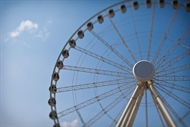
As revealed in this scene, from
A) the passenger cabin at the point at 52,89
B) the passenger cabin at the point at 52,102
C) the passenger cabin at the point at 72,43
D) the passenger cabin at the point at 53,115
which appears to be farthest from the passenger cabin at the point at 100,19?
the passenger cabin at the point at 53,115

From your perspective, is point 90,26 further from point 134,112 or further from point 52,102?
point 134,112

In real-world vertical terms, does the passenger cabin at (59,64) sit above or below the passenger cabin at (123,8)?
below

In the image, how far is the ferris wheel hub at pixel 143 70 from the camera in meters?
21.9

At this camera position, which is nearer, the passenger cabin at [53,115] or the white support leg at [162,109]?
the white support leg at [162,109]

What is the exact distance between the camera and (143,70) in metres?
22.4

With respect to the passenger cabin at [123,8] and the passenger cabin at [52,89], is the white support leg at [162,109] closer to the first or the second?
the passenger cabin at [123,8]

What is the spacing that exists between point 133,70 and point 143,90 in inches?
93.4

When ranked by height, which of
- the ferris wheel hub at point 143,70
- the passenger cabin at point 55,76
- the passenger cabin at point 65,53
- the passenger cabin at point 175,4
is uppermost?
the passenger cabin at point 65,53

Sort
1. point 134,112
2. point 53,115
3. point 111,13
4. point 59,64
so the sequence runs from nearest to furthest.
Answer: point 134,112 < point 53,115 < point 111,13 < point 59,64

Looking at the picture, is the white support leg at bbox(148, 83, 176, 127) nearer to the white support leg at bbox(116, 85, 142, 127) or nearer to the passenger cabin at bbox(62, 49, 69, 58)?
the white support leg at bbox(116, 85, 142, 127)

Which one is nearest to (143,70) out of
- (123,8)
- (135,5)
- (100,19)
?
(135,5)

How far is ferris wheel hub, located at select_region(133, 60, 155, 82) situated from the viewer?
21875mm

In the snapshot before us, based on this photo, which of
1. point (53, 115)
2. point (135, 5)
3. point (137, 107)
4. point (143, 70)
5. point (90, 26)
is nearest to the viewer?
point (137, 107)

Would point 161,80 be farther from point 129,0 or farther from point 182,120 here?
point 129,0
